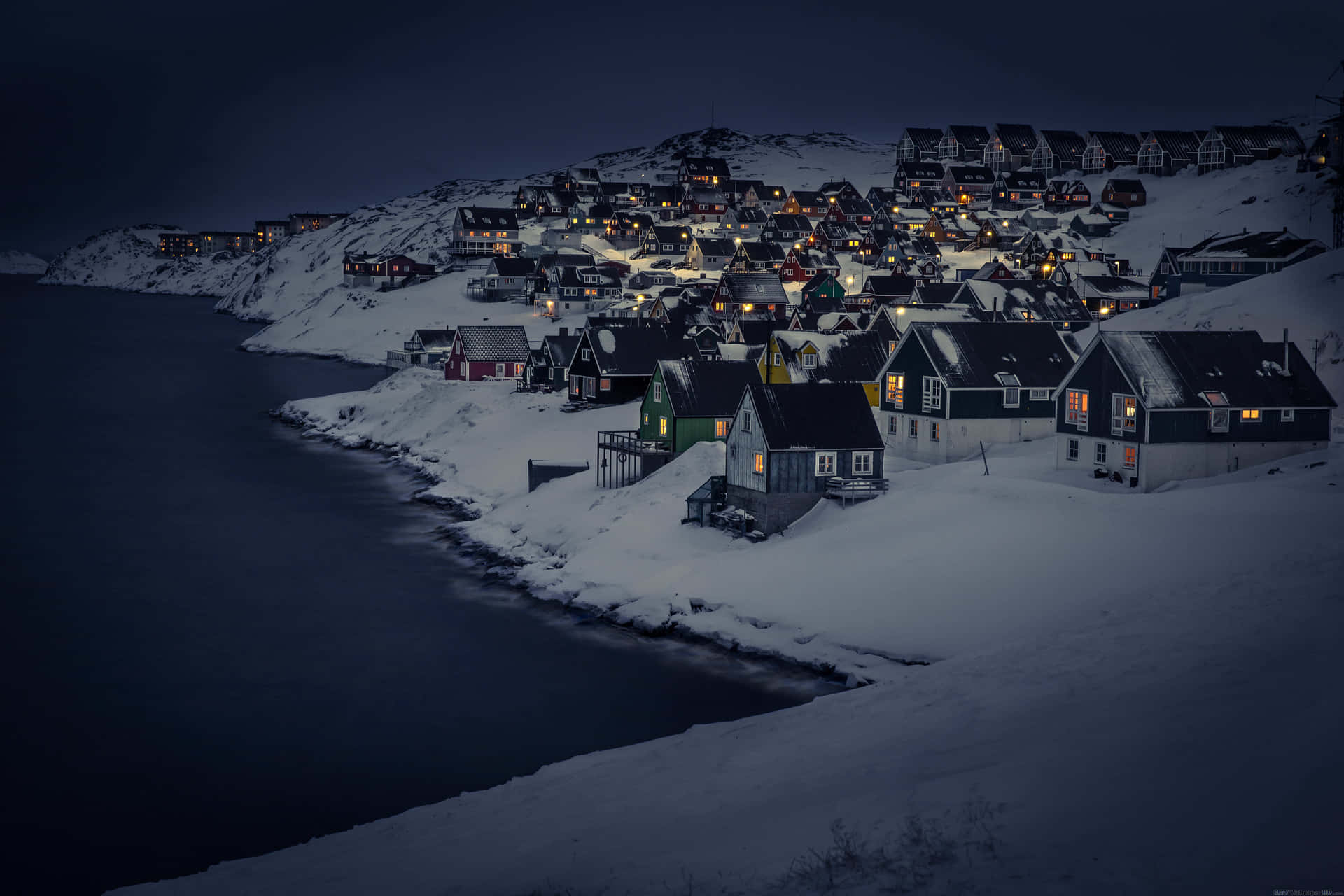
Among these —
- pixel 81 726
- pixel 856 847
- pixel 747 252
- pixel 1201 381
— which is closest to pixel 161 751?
pixel 81 726

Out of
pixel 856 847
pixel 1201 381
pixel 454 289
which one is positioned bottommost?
pixel 856 847

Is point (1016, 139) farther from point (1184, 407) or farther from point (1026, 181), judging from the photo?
point (1184, 407)

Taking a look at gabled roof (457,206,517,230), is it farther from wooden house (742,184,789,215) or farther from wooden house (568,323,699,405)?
wooden house (568,323,699,405)

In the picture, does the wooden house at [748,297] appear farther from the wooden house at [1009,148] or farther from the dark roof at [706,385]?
the wooden house at [1009,148]

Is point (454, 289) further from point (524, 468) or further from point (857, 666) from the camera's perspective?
point (857, 666)

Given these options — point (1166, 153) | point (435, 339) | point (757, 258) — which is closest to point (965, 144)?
point (1166, 153)

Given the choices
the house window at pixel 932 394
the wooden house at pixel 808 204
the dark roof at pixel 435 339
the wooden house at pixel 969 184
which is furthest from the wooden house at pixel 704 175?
the house window at pixel 932 394

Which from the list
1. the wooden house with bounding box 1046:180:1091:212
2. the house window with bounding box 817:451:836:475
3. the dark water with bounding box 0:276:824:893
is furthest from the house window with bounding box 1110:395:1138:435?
the wooden house with bounding box 1046:180:1091:212
